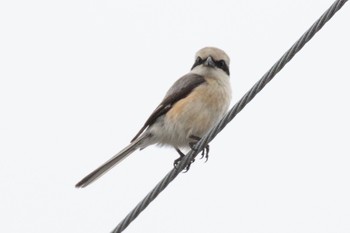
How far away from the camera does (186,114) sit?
24.3ft

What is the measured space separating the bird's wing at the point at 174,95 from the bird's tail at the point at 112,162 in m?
0.09

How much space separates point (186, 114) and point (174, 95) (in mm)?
311

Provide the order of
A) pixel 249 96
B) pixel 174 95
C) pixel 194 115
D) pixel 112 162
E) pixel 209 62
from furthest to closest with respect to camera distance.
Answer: pixel 209 62 < pixel 174 95 < pixel 194 115 < pixel 112 162 < pixel 249 96

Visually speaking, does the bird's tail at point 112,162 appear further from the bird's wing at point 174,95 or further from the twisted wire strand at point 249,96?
the twisted wire strand at point 249,96

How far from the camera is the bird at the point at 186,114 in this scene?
737 cm

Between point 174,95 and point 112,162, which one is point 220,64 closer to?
point 174,95

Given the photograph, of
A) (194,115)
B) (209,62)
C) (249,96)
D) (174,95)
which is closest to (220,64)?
(209,62)

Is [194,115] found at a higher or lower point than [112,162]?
higher

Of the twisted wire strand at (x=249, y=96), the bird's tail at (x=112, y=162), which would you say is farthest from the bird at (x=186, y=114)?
the twisted wire strand at (x=249, y=96)

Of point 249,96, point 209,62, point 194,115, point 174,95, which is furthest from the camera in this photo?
point 209,62

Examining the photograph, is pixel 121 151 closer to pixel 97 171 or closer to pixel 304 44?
pixel 97 171

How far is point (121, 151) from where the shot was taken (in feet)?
24.3

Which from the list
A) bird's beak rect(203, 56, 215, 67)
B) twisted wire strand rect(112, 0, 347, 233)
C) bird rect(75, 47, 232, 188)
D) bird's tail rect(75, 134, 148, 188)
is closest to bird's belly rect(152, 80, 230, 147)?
bird rect(75, 47, 232, 188)

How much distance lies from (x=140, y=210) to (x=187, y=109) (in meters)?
2.03
